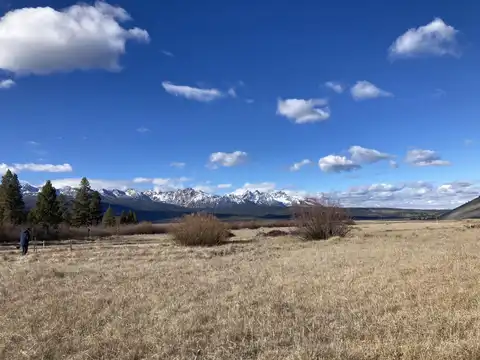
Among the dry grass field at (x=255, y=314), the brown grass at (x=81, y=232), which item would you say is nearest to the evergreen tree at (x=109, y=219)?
the brown grass at (x=81, y=232)

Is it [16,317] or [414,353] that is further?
[16,317]

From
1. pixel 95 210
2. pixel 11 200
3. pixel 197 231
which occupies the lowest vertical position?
pixel 197 231

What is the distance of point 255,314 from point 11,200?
76.7 meters

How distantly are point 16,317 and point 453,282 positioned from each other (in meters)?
9.78

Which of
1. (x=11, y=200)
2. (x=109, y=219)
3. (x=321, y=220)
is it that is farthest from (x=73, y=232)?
(x=321, y=220)

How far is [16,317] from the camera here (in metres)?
10.3

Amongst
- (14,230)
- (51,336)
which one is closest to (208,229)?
(51,336)

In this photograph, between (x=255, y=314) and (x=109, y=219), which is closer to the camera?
(x=255, y=314)

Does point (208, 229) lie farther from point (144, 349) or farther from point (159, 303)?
point (144, 349)

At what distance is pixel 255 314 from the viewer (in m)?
9.62

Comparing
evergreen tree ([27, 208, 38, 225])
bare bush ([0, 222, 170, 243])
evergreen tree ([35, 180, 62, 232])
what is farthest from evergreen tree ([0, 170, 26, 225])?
bare bush ([0, 222, 170, 243])

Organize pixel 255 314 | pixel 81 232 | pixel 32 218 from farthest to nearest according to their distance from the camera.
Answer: pixel 32 218
pixel 81 232
pixel 255 314

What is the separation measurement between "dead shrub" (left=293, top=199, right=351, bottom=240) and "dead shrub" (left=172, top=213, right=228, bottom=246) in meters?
7.06

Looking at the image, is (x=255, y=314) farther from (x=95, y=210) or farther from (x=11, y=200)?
(x=95, y=210)
